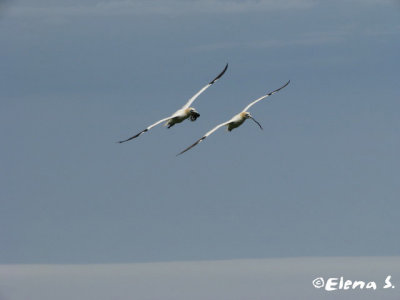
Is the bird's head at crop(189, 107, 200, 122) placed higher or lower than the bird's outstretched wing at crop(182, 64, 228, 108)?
lower

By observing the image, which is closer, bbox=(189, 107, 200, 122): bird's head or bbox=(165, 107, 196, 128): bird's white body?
bbox=(189, 107, 200, 122): bird's head

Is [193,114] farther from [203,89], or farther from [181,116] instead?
[203,89]

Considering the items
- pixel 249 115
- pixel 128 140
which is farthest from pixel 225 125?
pixel 128 140

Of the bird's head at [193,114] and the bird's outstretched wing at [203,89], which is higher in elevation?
the bird's outstretched wing at [203,89]

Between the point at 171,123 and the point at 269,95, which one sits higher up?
the point at 269,95

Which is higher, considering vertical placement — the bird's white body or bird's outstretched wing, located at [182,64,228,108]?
bird's outstretched wing, located at [182,64,228,108]

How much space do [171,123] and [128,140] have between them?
12.3 metres

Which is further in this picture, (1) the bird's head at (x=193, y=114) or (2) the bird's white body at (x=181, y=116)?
(2) the bird's white body at (x=181, y=116)

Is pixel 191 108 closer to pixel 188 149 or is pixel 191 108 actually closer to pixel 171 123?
pixel 171 123

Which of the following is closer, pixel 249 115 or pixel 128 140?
pixel 128 140

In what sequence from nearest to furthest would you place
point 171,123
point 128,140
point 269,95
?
point 128,140 → point 171,123 → point 269,95

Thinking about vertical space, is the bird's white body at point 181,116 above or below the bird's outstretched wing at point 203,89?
below

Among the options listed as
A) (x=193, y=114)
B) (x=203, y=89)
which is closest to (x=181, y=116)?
(x=193, y=114)

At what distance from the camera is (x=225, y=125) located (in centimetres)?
8044
